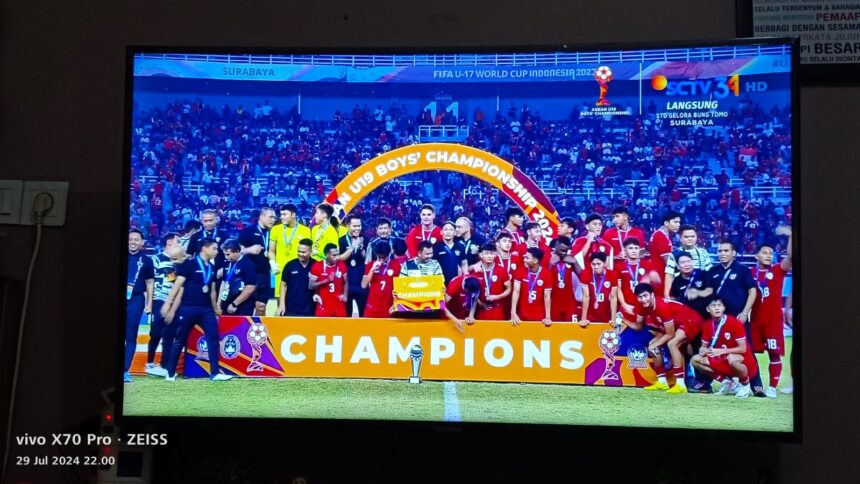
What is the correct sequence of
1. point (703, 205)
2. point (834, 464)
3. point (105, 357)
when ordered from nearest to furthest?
point (703, 205)
point (834, 464)
point (105, 357)

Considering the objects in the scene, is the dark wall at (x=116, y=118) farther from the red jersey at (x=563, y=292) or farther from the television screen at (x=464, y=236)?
the red jersey at (x=563, y=292)

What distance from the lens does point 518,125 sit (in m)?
2.14

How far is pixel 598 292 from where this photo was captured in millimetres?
2084

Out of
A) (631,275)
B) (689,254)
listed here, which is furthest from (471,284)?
(689,254)

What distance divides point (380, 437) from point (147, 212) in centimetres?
87

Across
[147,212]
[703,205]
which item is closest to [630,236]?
[703,205]

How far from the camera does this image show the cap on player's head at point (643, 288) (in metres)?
2.07

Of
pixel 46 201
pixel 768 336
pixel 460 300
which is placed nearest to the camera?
pixel 768 336

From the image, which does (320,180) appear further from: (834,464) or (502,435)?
(834,464)

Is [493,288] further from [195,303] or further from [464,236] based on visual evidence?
[195,303]

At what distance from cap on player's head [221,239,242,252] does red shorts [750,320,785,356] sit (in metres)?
1.29

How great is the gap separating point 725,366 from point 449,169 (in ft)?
2.73

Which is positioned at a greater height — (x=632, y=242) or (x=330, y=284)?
(x=632, y=242)

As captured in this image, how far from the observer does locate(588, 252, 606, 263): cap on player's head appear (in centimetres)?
209
